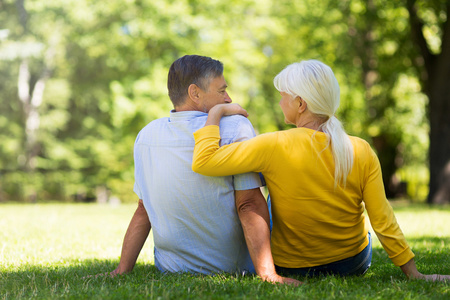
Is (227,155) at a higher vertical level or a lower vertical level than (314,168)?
higher

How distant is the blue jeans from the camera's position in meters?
3.52

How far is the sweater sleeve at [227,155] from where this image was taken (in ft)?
10.3

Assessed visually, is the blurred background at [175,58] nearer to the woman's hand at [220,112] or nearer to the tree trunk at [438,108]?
the tree trunk at [438,108]

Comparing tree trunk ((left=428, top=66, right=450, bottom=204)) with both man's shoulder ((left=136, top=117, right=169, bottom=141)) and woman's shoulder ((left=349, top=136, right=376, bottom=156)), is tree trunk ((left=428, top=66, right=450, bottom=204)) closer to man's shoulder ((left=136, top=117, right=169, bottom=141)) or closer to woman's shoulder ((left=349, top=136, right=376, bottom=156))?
woman's shoulder ((left=349, top=136, right=376, bottom=156))

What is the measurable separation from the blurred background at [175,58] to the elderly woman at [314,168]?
12.8m

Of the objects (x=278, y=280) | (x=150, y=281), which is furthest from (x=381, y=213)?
(x=150, y=281)

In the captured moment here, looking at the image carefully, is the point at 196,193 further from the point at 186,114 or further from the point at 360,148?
the point at 360,148

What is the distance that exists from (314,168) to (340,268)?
860 mm

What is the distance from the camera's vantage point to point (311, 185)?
10.6 ft

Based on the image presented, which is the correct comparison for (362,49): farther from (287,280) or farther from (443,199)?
(287,280)

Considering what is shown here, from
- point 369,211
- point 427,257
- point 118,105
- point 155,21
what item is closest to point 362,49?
point 155,21

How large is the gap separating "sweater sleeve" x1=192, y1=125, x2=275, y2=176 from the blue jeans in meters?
0.88

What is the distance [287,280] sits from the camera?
3168 mm

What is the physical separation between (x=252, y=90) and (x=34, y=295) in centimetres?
2331
